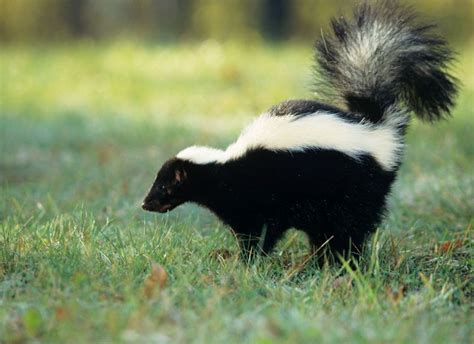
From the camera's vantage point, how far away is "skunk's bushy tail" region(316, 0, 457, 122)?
5297mm

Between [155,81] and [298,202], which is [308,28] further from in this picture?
[298,202]

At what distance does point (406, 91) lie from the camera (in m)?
5.48

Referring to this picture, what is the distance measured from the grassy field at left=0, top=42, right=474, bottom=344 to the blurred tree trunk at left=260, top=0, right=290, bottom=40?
11.4 m

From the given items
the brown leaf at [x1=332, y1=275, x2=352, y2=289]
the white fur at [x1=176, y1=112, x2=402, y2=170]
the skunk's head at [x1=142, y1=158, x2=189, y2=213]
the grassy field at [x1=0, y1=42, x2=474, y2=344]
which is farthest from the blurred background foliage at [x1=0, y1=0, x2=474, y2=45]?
the brown leaf at [x1=332, y1=275, x2=352, y2=289]

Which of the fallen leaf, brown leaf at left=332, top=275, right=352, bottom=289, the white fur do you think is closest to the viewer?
brown leaf at left=332, top=275, right=352, bottom=289

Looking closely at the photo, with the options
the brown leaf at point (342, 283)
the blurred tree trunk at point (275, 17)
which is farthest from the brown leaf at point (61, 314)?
the blurred tree trunk at point (275, 17)

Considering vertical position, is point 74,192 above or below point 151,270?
below

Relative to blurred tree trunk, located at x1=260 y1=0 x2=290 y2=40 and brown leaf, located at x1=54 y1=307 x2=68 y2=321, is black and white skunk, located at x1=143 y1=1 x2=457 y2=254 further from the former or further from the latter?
blurred tree trunk, located at x1=260 y1=0 x2=290 y2=40

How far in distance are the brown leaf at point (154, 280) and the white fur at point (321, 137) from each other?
1.15m

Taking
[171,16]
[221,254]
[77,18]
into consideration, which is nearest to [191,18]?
[171,16]

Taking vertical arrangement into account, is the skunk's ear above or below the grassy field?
above

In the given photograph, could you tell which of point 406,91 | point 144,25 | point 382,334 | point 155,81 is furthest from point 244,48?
point 144,25

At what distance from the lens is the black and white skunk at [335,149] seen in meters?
→ 4.87

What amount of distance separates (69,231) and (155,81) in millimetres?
8491
